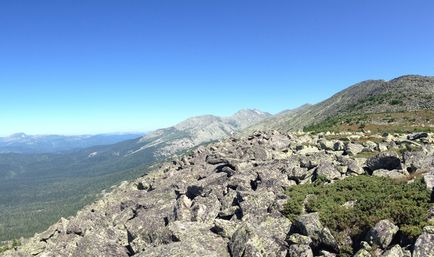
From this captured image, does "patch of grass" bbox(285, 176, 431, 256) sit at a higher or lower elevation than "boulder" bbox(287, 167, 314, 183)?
lower

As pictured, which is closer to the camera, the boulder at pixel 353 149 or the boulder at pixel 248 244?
the boulder at pixel 248 244

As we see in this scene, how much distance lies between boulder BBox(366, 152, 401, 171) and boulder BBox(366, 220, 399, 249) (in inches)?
643

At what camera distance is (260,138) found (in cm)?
7469

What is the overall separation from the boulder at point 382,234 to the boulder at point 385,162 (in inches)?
643

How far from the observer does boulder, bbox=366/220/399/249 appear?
24.6 meters

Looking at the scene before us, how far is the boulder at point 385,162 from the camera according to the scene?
40.7 meters

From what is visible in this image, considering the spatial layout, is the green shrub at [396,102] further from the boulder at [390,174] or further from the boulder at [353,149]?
the boulder at [390,174]

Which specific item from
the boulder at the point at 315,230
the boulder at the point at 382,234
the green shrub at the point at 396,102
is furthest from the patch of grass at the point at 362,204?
the green shrub at the point at 396,102

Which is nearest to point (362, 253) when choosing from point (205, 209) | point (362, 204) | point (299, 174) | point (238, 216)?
point (362, 204)

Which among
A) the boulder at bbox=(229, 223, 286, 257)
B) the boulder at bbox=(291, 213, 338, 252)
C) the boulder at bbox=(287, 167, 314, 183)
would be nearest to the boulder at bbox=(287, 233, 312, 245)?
the boulder at bbox=(291, 213, 338, 252)

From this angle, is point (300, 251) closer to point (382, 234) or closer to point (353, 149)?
point (382, 234)

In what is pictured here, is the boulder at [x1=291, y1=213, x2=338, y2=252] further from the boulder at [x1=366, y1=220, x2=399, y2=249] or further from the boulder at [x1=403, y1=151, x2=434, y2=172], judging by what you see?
the boulder at [x1=403, y1=151, x2=434, y2=172]

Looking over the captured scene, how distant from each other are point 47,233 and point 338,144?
43187 mm

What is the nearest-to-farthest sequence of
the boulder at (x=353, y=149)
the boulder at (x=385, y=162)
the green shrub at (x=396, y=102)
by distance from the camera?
the boulder at (x=385, y=162) → the boulder at (x=353, y=149) → the green shrub at (x=396, y=102)
